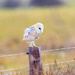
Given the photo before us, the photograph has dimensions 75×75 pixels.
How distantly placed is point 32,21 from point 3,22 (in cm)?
221

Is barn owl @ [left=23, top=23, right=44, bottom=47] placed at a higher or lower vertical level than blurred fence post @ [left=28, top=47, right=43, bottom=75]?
higher

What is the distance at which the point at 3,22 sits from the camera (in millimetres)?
21828

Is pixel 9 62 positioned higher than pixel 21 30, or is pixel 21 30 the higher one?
pixel 21 30

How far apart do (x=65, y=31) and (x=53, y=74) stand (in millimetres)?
13491

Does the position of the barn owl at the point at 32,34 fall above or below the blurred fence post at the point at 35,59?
above

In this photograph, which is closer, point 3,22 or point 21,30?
point 21,30

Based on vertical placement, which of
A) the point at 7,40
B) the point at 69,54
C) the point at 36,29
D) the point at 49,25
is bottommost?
the point at 69,54

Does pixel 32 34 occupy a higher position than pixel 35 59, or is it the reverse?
pixel 32 34

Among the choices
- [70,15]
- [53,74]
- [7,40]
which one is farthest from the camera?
[70,15]

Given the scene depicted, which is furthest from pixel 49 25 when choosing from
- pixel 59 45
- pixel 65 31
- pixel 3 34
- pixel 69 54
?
pixel 69 54

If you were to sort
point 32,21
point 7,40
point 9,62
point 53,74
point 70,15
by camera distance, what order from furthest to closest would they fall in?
point 70,15 < point 32,21 < point 7,40 < point 9,62 < point 53,74

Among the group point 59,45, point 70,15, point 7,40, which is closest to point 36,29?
point 59,45

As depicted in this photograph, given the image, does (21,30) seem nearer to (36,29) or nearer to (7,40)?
(7,40)

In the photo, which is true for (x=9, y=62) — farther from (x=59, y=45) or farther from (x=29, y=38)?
(x=29, y=38)
